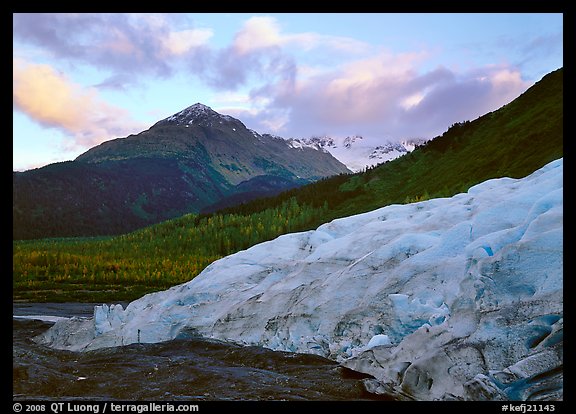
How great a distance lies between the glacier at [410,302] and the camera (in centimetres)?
1061

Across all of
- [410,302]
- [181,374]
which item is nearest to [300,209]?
[410,302]

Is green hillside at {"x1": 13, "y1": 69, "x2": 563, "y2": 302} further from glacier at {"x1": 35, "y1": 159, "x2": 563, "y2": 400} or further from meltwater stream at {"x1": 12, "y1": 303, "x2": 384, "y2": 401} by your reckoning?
meltwater stream at {"x1": 12, "y1": 303, "x2": 384, "y2": 401}

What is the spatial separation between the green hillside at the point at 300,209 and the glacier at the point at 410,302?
30.0 meters

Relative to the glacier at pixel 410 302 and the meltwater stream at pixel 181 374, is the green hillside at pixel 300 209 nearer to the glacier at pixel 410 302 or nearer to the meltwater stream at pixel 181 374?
the glacier at pixel 410 302

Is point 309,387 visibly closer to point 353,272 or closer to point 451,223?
point 353,272

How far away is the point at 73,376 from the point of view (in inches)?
538

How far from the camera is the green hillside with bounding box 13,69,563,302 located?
61219mm

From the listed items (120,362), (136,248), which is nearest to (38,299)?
(120,362)

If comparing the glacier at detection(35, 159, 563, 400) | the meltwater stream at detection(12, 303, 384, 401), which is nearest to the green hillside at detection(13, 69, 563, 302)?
the glacier at detection(35, 159, 563, 400)

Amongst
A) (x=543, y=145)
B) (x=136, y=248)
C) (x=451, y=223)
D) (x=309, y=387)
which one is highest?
(x=543, y=145)

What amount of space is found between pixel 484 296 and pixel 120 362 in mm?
10672

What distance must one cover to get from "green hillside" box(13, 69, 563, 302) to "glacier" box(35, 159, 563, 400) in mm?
30038

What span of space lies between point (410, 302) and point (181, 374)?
21.4 ft

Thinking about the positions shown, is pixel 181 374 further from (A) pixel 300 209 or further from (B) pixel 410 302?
(A) pixel 300 209
